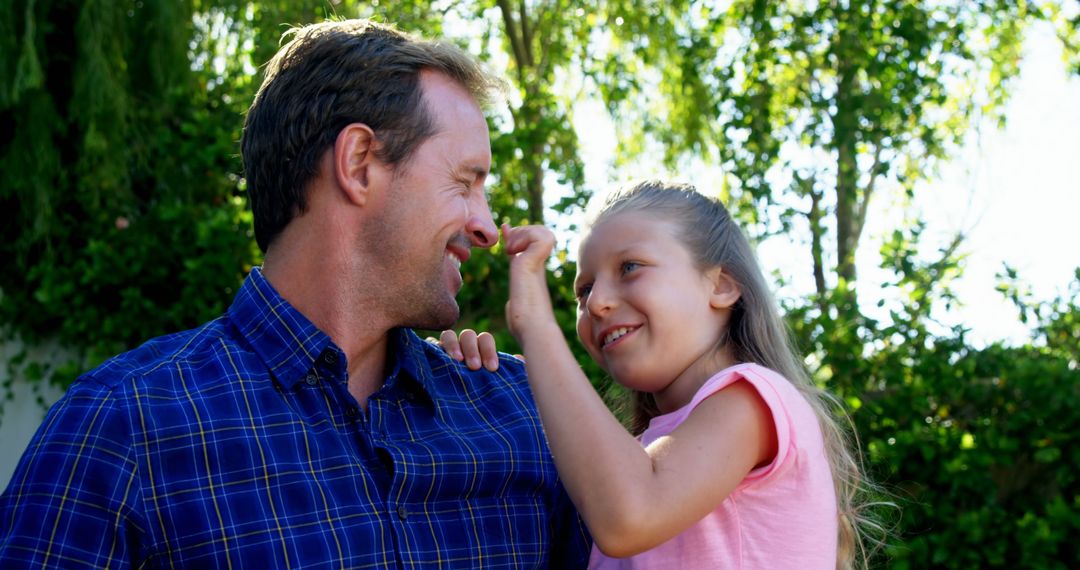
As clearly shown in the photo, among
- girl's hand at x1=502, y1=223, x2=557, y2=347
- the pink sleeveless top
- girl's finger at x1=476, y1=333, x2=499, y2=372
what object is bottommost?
the pink sleeveless top

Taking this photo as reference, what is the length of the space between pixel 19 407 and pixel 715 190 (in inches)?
145

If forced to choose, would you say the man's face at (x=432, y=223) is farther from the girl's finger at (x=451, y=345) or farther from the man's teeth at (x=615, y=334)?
the man's teeth at (x=615, y=334)

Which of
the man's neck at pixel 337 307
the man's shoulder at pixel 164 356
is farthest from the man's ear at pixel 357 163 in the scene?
the man's shoulder at pixel 164 356

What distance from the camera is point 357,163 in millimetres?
2314

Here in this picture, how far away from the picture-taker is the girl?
182cm

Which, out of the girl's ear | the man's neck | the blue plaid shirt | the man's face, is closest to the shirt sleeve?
the blue plaid shirt

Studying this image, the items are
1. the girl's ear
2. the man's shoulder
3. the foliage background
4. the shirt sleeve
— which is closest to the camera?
the shirt sleeve

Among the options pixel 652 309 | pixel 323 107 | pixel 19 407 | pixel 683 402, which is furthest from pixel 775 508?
pixel 19 407

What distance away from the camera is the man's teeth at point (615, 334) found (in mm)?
2189

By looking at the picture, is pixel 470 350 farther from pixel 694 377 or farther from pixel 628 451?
pixel 628 451

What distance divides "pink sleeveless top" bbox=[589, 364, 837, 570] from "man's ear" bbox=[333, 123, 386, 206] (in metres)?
0.78

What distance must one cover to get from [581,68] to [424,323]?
578cm

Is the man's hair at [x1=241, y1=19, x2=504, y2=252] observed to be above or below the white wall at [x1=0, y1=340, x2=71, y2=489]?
above

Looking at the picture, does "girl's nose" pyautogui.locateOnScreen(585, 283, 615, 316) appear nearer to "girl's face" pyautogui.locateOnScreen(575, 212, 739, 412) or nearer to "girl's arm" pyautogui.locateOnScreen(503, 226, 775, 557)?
"girl's face" pyautogui.locateOnScreen(575, 212, 739, 412)
